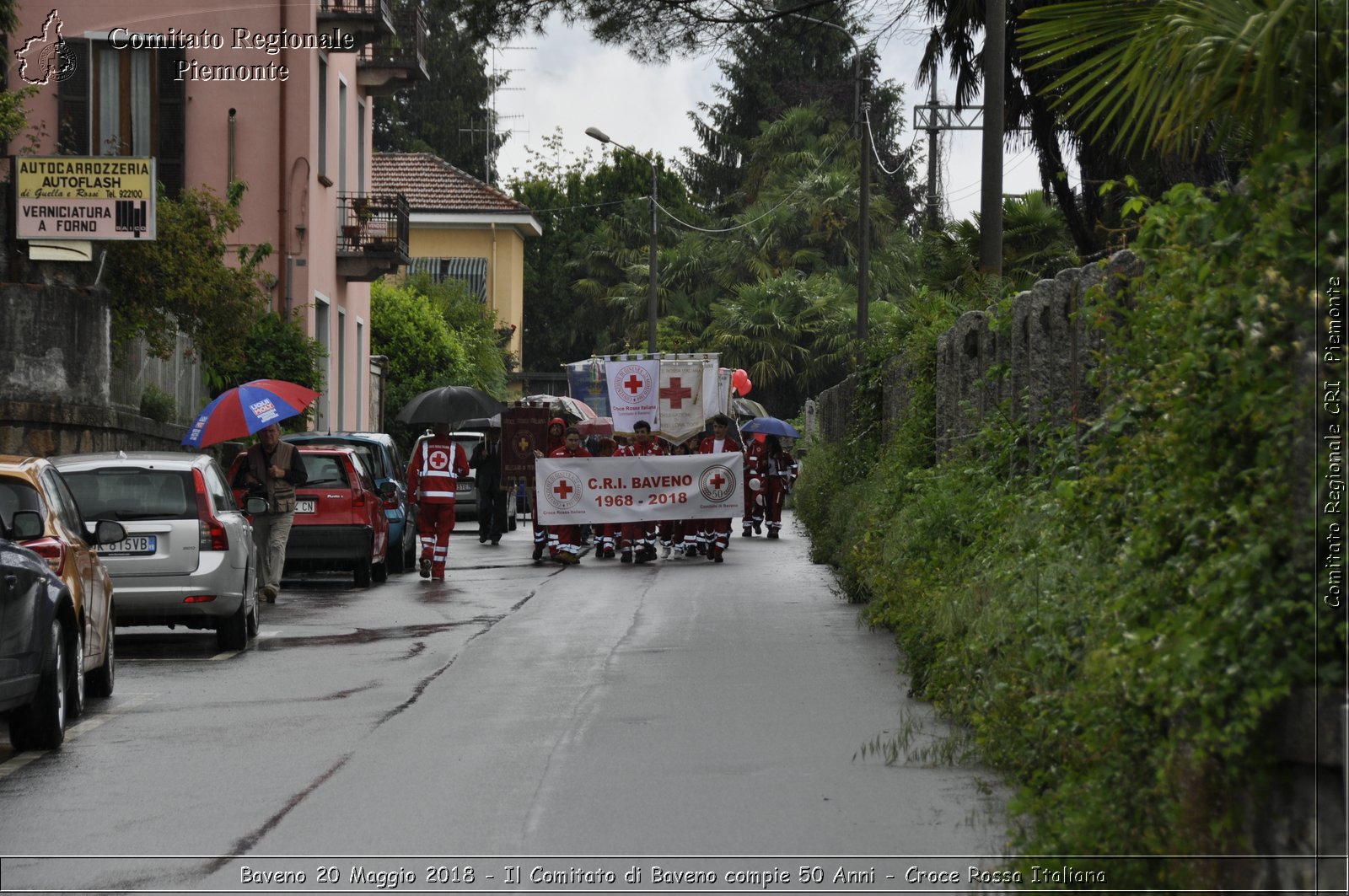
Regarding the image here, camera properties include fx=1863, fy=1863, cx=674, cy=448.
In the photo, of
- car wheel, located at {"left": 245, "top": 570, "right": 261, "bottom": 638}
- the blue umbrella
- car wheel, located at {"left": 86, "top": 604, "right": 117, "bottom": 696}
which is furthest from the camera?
the blue umbrella

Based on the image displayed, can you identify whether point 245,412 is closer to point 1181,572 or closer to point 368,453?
point 368,453

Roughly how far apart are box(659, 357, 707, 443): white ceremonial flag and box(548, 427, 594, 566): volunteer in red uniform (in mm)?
5940

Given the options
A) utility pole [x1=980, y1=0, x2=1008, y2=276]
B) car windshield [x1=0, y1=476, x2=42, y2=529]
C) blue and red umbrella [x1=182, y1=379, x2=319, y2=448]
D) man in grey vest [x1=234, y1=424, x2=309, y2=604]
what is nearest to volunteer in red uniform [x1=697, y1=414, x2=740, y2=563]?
blue and red umbrella [x1=182, y1=379, x2=319, y2=448]

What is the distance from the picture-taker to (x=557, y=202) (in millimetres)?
81062

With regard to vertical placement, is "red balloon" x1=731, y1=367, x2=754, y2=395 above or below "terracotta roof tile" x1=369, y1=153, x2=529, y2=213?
below

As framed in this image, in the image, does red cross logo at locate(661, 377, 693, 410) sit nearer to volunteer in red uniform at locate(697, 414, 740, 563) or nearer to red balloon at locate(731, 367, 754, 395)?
volunteer in red uniform at locate(697, 414, 740, 563)

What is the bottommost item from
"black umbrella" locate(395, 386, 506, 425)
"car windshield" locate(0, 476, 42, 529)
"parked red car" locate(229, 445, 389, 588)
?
"parked red car" locate(229, 445, 389, 588)

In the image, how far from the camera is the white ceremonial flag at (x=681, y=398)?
101ft

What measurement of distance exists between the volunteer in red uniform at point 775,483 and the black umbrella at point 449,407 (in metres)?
4.80

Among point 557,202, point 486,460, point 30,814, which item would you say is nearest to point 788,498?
point 486,460

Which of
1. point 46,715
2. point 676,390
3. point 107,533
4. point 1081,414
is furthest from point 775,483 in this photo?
point 46,715

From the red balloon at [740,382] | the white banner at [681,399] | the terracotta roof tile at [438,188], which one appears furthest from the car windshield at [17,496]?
the terracotta roof tile at [438,188]

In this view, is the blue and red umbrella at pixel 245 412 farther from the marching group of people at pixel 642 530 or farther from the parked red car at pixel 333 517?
the marching group of people at pixel 642 530

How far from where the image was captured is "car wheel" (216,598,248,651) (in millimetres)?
14398
